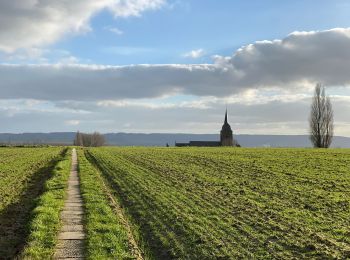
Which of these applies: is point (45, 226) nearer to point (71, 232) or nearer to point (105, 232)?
point (71, 232)

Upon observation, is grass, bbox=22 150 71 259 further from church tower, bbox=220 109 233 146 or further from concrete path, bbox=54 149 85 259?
church tower, bbox=220 109 233 146

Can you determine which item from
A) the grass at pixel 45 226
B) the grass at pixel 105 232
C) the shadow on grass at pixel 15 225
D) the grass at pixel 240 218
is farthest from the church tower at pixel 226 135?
the grass at pixel 105 232

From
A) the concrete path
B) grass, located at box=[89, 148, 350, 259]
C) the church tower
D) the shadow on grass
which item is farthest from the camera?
the church tower

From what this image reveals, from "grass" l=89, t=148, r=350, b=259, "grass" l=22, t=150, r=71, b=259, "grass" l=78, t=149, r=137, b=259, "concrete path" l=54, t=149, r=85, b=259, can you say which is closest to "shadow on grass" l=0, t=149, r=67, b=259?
"grass" l=22, t=150, r=71, b=259

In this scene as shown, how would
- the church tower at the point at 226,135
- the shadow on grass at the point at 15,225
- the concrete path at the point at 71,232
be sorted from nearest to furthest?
the concrete path at the point at 71,232, the shadow on grass at the point at 15,225, the church tower at the point at 226,135

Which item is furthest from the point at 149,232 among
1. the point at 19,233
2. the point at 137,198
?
the point at 137,198

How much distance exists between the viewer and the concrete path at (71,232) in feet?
36.3

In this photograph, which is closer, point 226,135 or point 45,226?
point 45,226

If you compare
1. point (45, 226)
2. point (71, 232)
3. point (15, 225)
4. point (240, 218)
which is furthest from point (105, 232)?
point (240, 218)

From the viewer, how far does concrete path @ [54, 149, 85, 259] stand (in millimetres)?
11070

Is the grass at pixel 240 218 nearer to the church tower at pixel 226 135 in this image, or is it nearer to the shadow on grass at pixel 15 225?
the shadow on grass at pixel 15 225

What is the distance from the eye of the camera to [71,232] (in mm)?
13320

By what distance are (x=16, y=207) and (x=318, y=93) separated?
101 m

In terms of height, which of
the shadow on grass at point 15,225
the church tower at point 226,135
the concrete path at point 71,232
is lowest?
the shadow on grass at point 15,225
